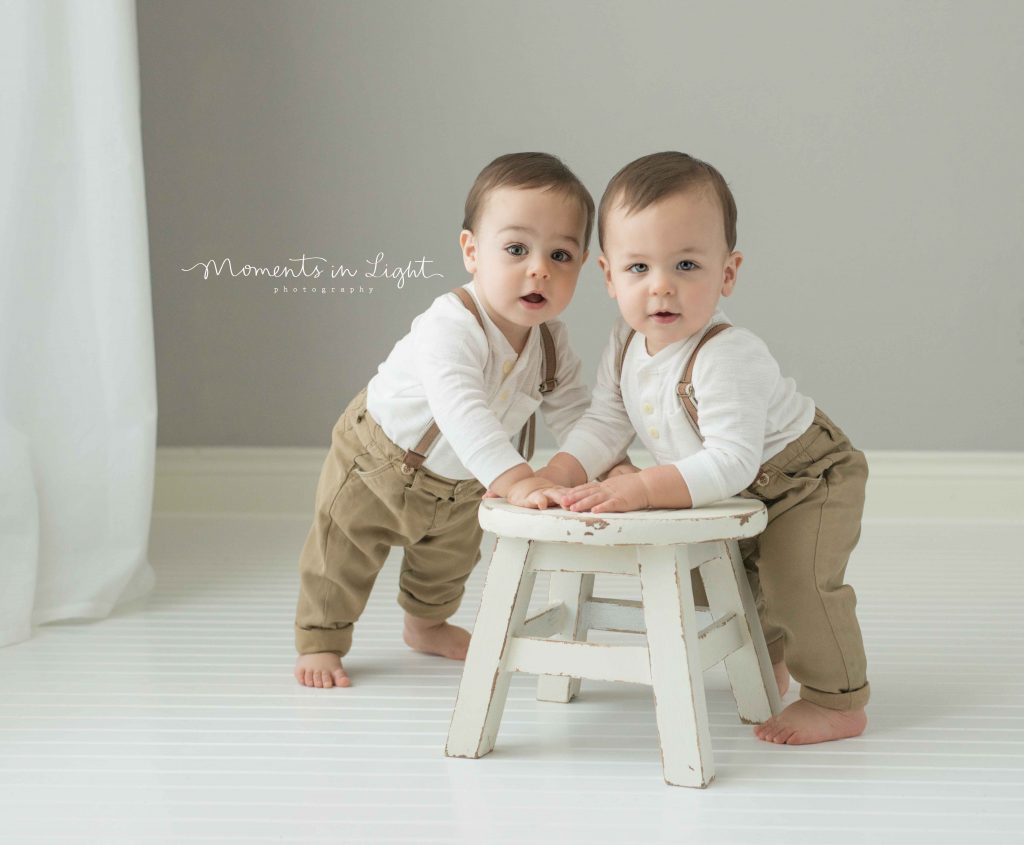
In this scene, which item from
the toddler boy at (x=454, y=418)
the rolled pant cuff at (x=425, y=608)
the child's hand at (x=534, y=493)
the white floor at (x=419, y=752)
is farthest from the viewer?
the rolled pant cuff at (x=425, y=608)

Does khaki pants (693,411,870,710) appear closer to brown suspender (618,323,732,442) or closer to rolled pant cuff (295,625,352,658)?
brown suspender (618,323,732,442)

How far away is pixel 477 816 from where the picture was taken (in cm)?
104

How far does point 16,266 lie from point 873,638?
1240 millimetres

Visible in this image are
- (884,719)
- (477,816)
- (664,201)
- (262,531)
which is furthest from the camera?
(262,531)

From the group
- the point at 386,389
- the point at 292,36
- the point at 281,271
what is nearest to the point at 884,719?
the point at 386,389

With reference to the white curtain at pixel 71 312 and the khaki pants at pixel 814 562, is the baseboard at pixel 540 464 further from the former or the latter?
the khaki pants at pixel 814 562

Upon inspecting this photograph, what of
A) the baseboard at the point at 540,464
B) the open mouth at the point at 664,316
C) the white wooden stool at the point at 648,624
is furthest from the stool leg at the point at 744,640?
the baseboard at the point at 540,464

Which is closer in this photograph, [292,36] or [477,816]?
[477,816]

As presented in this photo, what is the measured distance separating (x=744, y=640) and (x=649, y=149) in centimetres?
130

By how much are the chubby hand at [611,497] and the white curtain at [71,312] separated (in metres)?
0.84

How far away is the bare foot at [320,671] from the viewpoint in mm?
1416

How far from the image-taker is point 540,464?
7.86ft

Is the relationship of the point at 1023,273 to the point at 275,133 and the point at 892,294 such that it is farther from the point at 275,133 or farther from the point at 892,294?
the point at 275,133

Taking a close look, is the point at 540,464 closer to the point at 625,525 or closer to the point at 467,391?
the point at 467,391
